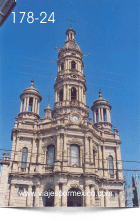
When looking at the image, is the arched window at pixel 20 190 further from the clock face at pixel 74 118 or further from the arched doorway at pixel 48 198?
the clock face at pixel 74 118

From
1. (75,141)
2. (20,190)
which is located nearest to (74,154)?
(75,141)

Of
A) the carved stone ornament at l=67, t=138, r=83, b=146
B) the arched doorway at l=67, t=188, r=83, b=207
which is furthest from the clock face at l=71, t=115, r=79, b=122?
the arched doorway at l=67, t=188, r=83, b=207

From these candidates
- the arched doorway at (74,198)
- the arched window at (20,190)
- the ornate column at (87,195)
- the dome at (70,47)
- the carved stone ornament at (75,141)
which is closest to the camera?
the ornate column at (87,195)

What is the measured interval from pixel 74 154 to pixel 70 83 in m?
12.1

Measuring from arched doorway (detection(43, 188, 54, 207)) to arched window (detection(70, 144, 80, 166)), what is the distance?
14.0 feet

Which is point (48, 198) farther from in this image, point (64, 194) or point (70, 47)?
point (70, 47)

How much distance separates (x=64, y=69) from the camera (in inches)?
1529

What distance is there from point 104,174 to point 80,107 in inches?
401

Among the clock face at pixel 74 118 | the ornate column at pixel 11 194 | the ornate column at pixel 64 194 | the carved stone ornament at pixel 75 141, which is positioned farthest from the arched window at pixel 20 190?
the clock face at pixel 74 118

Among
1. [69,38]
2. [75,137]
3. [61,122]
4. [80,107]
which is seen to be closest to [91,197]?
[75,137]

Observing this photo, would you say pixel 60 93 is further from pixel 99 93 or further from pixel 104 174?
pixel 104 174

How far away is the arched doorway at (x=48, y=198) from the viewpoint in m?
27.2

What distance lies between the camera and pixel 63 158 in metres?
28.4

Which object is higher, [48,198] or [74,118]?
[74,118]
